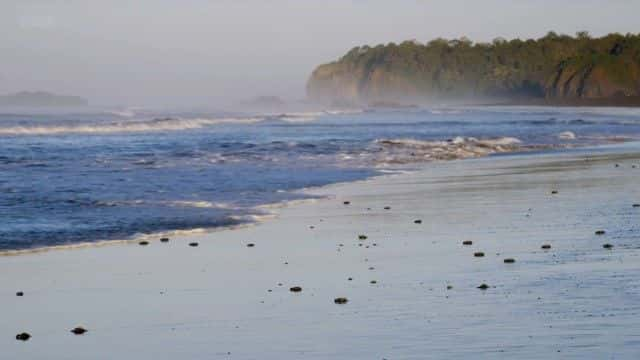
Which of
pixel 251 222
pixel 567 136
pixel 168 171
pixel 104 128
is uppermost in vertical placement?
pixel 251 222

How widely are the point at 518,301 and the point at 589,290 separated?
0.85 meters

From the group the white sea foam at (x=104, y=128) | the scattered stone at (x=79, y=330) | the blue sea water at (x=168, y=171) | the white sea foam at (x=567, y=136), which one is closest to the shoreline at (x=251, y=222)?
the blue sea water at (x=168, y=171)

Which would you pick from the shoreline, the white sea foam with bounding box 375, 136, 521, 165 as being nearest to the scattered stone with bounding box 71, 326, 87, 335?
the shoreline

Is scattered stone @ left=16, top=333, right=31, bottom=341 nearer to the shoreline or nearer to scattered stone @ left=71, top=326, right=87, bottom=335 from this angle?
scattered stone @ left=71, top=326, right=87, bottom=335

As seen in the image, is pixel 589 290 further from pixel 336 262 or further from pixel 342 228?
pixel 342 228

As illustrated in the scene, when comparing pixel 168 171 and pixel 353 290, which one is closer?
pixel 353 290

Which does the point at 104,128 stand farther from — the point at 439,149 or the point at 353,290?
the point at 353,290

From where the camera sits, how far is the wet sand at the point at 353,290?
29.9ft

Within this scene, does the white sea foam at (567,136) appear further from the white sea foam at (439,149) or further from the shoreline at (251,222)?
the shoreline at (251,222)

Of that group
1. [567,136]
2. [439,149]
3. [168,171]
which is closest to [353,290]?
[168,171]

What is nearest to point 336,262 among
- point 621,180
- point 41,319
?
point 41,319

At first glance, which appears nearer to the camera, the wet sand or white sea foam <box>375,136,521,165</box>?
the wet sand

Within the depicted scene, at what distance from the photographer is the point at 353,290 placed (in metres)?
11.5

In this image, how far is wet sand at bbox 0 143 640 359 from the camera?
9117mm
